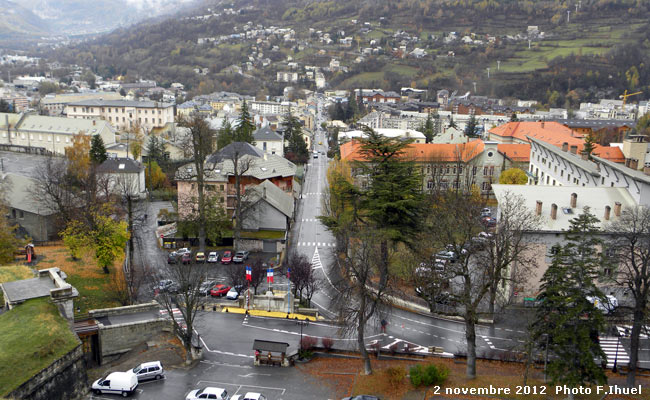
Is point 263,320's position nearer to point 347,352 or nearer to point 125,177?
point 347,352

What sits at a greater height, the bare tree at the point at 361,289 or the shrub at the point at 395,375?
the bare tree at the point at 361,289

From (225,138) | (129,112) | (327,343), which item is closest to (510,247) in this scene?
(327,343)

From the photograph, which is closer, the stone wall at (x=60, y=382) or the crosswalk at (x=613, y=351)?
the stone wall at (x=60, y=382)

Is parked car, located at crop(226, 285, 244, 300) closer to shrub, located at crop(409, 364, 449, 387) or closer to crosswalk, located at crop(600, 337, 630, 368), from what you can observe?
shrub, located at crop(409, 364, 449, 387)


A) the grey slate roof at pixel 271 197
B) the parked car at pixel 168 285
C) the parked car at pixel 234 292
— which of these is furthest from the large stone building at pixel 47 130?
the parked car at pixel 168 285

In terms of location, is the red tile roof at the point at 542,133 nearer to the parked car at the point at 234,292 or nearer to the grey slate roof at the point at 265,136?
the grey slate roof at the point at 265,136

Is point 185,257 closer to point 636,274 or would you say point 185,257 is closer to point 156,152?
point 636,274
